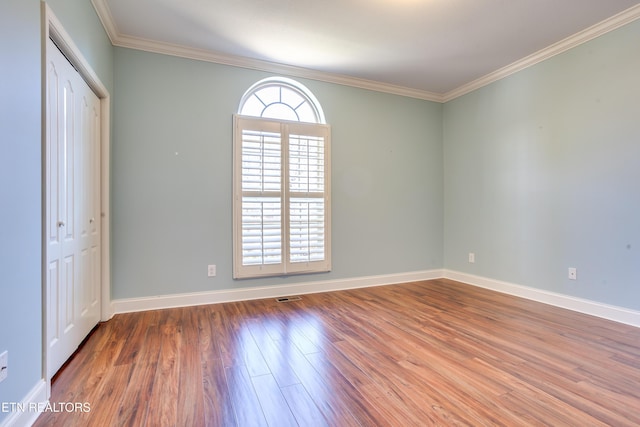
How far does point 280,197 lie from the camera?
141 inches

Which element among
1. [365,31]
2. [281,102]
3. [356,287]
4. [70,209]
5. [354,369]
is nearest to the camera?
[354,369]

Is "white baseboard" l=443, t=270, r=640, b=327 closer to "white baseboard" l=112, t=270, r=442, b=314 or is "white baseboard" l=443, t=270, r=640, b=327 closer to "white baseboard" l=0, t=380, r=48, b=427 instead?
"white baseboard" l=112, t=270, r=442, b=314

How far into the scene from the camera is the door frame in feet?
5.16

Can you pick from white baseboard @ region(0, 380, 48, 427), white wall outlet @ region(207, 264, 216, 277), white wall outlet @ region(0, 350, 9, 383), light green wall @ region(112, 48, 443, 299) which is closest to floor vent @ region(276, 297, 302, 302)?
light green wall @ region(112, 48, 443, 299)

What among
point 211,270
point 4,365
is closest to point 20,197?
point 4,365

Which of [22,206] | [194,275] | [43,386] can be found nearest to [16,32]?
[22,206]

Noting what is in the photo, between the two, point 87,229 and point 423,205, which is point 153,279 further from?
point 423,205

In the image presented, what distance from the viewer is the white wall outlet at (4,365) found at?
1.21 metres

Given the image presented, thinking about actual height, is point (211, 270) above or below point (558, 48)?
Result: below

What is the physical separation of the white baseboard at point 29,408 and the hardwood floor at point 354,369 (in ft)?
0.19

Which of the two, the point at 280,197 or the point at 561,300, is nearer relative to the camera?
the point at 561,300

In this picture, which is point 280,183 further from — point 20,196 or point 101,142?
point 20,196

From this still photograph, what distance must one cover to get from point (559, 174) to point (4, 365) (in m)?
4.38

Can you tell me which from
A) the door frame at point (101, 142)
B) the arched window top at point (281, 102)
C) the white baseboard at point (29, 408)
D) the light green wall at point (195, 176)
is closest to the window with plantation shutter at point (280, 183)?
the arched window top at point (281, 102)
